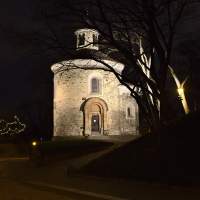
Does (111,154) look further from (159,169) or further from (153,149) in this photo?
(159,169)

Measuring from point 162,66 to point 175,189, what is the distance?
616 centimetres

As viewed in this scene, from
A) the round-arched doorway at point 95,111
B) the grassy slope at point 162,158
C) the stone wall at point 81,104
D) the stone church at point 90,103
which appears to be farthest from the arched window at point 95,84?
the grassy slope at point 162,158

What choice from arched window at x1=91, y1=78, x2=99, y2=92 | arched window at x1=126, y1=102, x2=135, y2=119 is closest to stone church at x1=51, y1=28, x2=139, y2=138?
arched window at x1=91, y1=78, x2=99, y2=92

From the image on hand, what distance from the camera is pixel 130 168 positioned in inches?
380

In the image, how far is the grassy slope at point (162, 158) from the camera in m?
8.23

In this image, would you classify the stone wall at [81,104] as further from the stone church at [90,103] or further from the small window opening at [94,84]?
the small window opening at [94,84]

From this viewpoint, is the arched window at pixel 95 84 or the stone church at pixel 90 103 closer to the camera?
the stone church at pixel 90 103

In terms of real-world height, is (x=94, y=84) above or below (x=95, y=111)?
above

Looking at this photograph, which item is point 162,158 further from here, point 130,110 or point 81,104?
point 130,110

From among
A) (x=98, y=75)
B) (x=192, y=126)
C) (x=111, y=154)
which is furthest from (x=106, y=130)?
(x=192, y=126)

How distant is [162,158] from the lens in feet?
30.1

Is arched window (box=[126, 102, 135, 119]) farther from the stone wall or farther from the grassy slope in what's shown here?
the grassy slope

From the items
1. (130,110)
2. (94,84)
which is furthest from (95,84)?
(130,110)

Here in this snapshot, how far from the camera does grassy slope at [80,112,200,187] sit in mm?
8234
